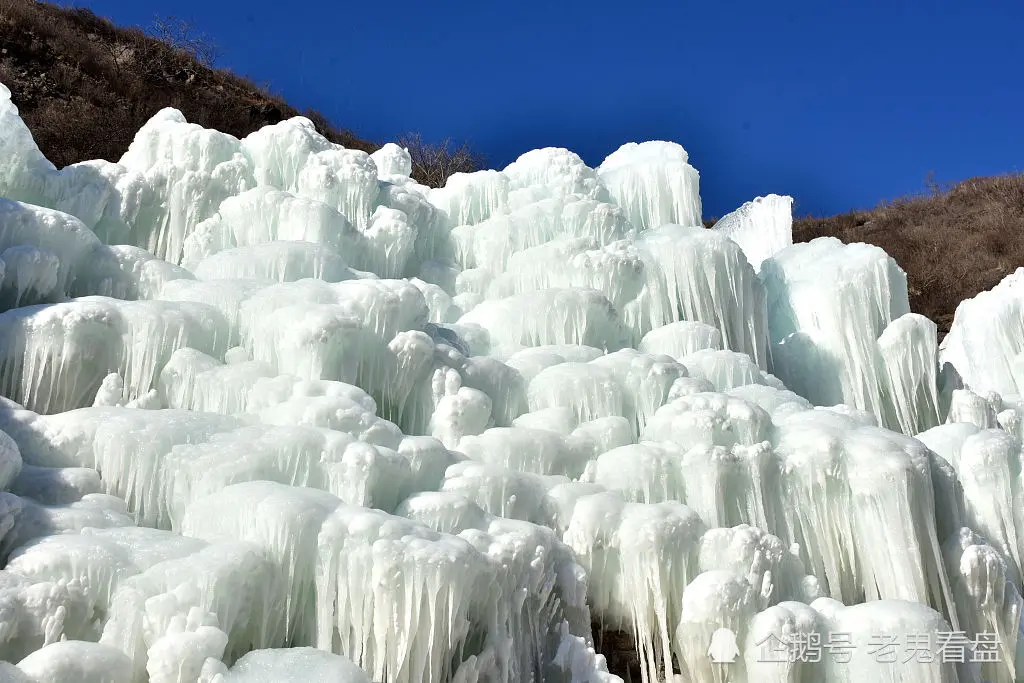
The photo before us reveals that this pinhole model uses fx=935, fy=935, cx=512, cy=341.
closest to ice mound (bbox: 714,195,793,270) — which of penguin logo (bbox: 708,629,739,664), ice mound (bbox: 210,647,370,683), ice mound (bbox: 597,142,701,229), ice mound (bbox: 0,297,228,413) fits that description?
ice mound (bbox: 597,142,701,229)

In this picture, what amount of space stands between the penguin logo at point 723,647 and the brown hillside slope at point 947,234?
550 inches

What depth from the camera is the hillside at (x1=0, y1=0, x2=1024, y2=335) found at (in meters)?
15.4

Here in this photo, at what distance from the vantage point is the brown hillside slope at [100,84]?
15.0 meters

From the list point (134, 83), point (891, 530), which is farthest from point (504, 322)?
point (134, 83)

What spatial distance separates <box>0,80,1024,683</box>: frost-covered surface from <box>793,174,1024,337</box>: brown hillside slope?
9.37m

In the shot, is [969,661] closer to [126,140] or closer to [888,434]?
[888,434]

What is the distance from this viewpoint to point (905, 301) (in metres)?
10.7

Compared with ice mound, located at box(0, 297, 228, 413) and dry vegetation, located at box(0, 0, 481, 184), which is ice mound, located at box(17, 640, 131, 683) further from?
dry vegetation, located at box(0, 0, 481, 184)

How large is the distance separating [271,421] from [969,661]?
16.3 feet

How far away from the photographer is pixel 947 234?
22.1 metres

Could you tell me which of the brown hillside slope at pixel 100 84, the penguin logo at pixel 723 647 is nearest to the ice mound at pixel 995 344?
the penguin logo at pixel 723 647

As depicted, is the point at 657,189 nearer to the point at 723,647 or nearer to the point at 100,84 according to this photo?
the point at 723,647

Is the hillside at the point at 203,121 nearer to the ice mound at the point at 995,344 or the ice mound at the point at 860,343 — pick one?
the ice mound at the point at 995,344

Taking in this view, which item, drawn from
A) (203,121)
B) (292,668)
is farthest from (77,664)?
(203,121)
